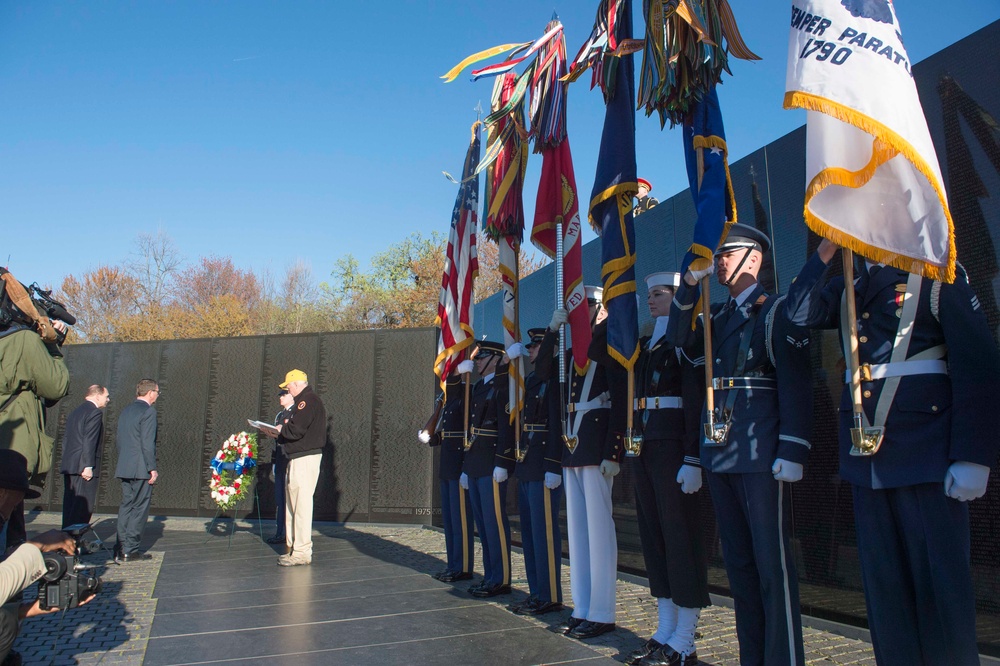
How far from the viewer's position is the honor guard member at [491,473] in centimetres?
541

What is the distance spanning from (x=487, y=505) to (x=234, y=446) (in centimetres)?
427

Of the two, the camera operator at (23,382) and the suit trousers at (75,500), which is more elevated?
the camera operator at (23,382)

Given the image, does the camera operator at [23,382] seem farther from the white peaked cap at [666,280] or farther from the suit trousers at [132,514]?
the white peaked cap at [666,280]

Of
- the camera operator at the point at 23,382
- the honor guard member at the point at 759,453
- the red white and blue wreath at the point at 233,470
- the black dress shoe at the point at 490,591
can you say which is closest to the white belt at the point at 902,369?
the honor guard member at the point at 759,453

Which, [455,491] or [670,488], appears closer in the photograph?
[670,488]

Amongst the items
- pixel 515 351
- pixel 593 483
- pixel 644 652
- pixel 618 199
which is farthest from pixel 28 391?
pixel 644 652

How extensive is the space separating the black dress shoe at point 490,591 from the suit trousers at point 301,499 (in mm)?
2258

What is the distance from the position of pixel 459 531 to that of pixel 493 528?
0.78 m

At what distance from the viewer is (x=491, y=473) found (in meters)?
5.66

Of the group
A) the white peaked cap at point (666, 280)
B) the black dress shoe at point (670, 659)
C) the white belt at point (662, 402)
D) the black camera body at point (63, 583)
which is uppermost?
the white peaked cap at point (666, 280)

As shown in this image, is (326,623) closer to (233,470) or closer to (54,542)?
(54,542)

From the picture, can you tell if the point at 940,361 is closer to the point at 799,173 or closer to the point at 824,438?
the point at 824,438

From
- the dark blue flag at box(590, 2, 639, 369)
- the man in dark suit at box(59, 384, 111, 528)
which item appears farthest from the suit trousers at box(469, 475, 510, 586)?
the man in dark suit at box(59, 384, 111, 528)

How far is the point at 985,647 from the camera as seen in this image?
3334 millimetres
